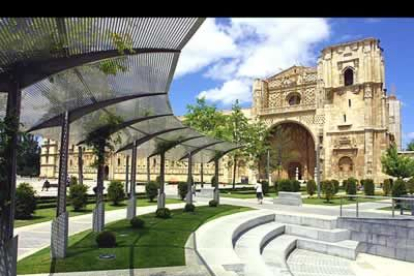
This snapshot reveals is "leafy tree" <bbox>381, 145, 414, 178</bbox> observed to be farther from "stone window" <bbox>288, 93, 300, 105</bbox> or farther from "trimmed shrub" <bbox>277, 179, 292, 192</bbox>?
"stone window" <bbox>288, 93, 300, 105</bbox>

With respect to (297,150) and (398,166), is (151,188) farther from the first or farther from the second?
(297,150)

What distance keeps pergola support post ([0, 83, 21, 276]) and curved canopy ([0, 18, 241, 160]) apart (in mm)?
287

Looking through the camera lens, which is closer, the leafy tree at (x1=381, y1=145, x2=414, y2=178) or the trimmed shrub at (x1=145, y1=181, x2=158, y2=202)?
A: the trimmed shrub at (x1=145, y1=181, x2=158, y2=202)

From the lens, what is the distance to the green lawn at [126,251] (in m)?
8.17

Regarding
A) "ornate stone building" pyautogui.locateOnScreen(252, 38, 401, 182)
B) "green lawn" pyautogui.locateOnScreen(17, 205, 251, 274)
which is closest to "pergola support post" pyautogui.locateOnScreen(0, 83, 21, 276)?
"green lawn" pyautogui.locateOnScreen(17, 205, 251, 274)

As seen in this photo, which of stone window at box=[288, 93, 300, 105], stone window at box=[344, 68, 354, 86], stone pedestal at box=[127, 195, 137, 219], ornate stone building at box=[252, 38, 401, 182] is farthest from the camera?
stone window at box=[288, 93, 300, 105]

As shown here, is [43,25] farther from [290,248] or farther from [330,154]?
[330,154]

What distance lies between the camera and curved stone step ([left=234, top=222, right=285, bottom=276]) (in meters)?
8.67

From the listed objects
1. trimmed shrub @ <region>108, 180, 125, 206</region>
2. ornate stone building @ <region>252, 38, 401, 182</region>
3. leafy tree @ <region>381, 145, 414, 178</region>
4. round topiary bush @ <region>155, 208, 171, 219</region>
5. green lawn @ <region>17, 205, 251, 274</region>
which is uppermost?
ornate stone building @ <region>252, 38, 401, 182</region>

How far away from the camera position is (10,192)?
6230mm

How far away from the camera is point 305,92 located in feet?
186

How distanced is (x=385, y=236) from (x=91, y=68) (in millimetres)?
13230
